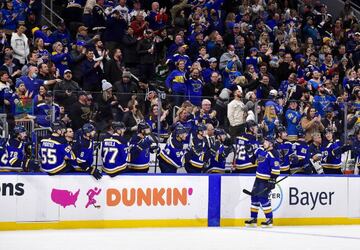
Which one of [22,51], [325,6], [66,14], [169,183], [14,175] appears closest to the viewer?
[14,175]

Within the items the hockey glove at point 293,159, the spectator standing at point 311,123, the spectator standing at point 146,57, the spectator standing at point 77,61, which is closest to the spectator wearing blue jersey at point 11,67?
the spectator standing at point 77,61

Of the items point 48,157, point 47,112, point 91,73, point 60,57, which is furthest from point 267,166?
point 60,57

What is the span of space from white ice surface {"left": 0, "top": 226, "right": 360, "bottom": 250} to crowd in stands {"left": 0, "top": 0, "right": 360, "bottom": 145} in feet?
7.70

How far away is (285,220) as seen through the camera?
1991cm

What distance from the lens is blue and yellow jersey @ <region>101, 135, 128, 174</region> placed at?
60.5ft

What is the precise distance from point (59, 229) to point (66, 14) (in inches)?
260

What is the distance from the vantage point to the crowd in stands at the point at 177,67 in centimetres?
1916

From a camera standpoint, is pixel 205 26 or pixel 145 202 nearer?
pixel 145 202

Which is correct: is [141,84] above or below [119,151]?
above

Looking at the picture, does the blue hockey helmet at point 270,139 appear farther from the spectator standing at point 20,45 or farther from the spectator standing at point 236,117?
the spectator standing at point 20,45

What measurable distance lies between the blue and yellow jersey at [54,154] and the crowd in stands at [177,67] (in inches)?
17.6

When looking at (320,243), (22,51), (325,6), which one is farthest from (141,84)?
(325,6)

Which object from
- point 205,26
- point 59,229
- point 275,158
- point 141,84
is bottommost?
point 59,229

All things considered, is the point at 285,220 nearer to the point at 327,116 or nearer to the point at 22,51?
the point at 327,116
